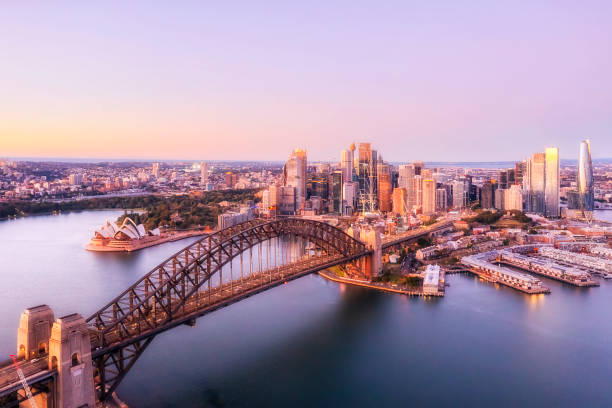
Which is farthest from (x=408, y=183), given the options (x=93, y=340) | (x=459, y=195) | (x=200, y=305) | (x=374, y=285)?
(x=93, y=340)

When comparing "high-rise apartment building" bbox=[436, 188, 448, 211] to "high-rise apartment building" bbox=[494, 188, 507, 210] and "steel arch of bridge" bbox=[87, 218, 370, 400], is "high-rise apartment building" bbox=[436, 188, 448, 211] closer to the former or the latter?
"high-rise apartment building" bbox=[494, 188, 507, 210]

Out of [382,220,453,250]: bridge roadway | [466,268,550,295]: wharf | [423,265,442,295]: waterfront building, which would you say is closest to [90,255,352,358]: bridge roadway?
[423,265,442,295]: waterfront building

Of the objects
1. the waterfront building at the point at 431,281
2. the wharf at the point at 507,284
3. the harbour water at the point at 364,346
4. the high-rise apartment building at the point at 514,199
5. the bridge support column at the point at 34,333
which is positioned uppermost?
the high-rise apartment building at the point at 514,199

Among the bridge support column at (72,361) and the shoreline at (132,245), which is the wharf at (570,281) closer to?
Result: the bridge support column at (72,361)

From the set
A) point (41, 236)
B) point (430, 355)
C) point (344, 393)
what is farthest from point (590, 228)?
point (41, 236)

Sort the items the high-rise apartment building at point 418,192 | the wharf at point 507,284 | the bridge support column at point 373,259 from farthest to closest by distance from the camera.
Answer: the high-rise apartment building at point 418,192 → the bridge support column at point 373,259 → the wharf at point 507,284

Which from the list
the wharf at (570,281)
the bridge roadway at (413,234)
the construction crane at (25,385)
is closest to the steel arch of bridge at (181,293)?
the construction crane at (25,385)
